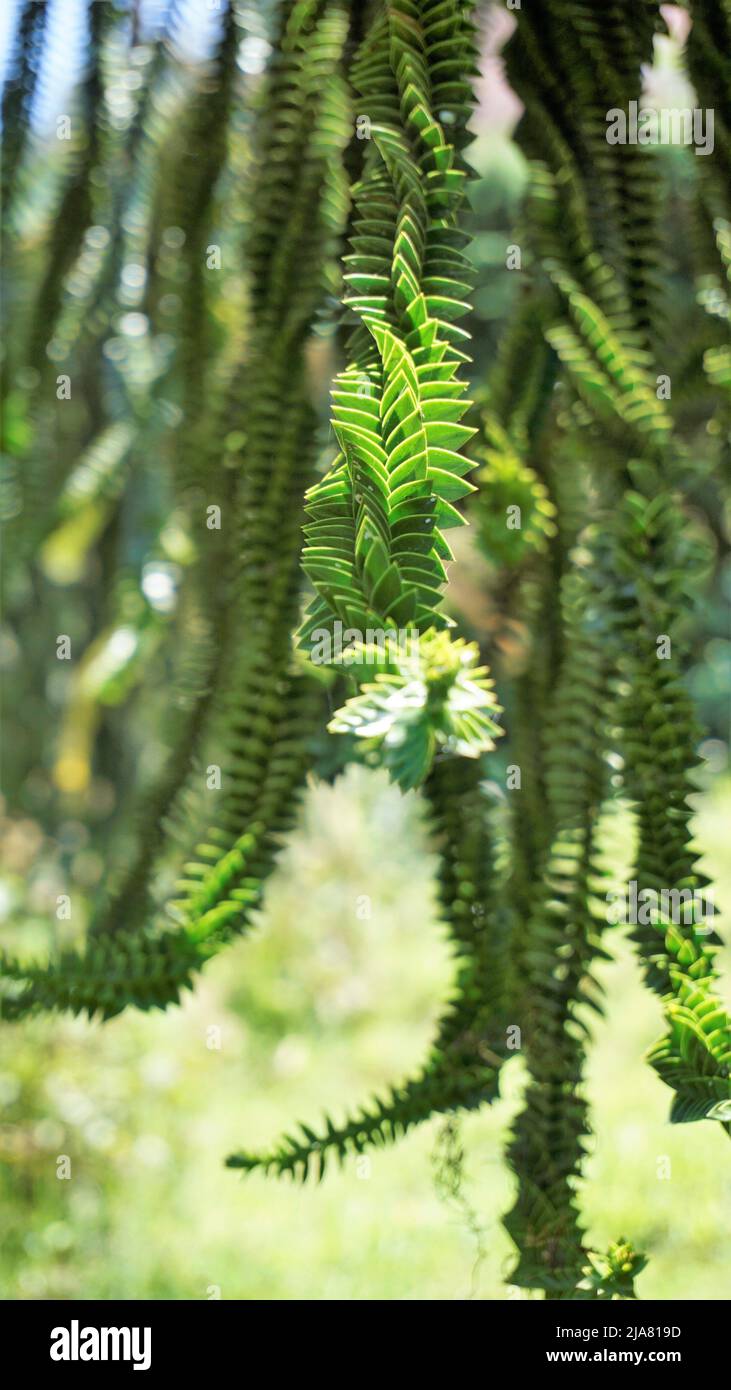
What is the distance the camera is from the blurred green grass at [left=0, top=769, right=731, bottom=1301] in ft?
4.70

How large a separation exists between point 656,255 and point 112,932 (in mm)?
629

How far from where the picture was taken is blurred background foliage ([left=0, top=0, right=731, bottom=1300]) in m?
0.93

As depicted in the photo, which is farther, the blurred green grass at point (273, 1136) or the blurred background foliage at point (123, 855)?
the blurred green grass at point (273, 1136)

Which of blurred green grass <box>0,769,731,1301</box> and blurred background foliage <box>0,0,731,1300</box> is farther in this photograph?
blurred green grass <box>0,769,731,1301</box>

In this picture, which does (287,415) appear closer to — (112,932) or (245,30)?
(245,30)

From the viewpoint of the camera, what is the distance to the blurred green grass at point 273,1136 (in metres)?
1.43

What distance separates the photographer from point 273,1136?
→ 171cm

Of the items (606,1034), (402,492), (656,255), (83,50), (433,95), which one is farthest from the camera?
(606,1034)

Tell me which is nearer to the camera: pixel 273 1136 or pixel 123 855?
pixel 123 855

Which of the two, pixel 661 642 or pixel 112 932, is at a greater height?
pixel 661 642

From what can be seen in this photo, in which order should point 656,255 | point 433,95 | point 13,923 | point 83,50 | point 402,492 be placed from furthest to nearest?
point 13,923, point 83,50, point 656,255, point 433,95, point 402,492

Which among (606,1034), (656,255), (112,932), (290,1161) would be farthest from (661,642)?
(606,1034)

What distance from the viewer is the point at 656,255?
0.70 meters

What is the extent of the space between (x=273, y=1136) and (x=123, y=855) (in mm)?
548
